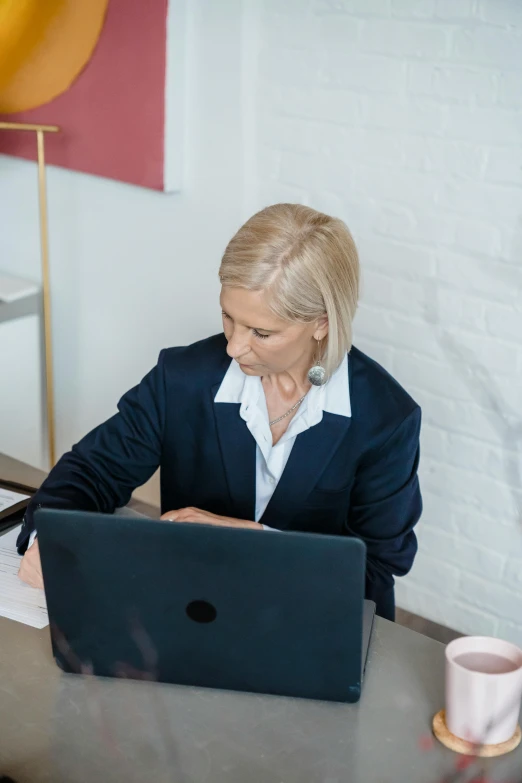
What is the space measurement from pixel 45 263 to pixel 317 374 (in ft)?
4.50

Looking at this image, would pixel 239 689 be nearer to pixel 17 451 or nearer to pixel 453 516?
pixel 453 516

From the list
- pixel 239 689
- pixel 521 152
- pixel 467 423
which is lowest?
pixel 467 423

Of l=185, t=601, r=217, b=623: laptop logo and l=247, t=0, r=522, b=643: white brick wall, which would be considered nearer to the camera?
l=185, t=601, r=217, b=623: laptop logo

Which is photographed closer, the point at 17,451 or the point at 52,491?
the point at 52,491

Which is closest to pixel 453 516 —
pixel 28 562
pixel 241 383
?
pixel 241 383

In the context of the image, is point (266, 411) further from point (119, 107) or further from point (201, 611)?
point (119, 107)

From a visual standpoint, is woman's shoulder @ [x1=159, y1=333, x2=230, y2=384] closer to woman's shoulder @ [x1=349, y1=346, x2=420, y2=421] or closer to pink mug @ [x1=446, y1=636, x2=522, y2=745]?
woman's shoulder @ [x1=349, y1=346, x2=420, y2=421]

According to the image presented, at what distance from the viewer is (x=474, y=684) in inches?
39.4

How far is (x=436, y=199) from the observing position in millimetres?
2121

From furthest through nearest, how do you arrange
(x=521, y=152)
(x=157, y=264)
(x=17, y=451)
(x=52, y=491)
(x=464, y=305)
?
(x=17, y=451) < (x=157, y=264) < (x=464, y=305) < (x=521, y=152) < (x=52, y=491)

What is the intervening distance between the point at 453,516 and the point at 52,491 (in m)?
1.19

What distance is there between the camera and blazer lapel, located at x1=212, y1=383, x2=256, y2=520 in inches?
66.5

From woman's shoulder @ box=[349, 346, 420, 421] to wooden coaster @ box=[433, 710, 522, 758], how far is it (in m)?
0.65

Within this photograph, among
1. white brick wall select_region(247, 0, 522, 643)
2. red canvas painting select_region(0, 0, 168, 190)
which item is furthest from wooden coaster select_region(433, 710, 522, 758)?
red canvas painting select_region(0, 0, 168, 190)
